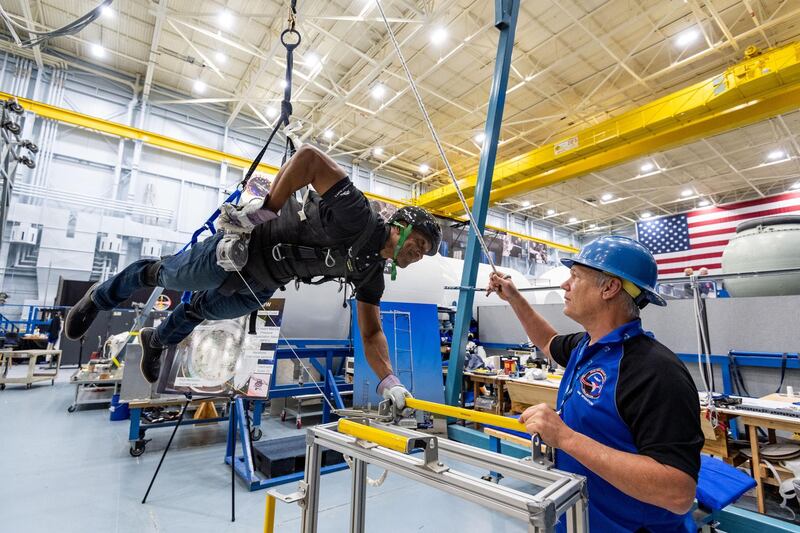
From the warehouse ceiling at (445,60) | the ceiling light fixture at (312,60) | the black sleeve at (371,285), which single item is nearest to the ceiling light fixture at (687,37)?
the warehouse ceiling at (445,60)

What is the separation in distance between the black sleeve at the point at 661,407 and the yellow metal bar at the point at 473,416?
31cm

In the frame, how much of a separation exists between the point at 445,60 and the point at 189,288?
8060mm

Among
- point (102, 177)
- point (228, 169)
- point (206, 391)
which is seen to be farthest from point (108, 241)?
point (206, 391)

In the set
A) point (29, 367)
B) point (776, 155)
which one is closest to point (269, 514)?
point (29, 367)

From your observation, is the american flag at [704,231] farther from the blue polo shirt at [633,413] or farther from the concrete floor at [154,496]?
the blue polo shirt at [633,413]

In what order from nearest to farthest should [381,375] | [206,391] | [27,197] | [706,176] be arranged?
1. [381,375]
2. [206,391]
3. [27,197]
4. [706,176]

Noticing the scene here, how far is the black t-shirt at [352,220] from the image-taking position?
158 centimetres

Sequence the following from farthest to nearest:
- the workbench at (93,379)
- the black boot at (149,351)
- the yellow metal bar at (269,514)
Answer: the workbench at (93,379) → the black boot at (149,351) → the yellow metal bar at (269,514)

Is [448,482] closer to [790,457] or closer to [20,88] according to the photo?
[790,457]

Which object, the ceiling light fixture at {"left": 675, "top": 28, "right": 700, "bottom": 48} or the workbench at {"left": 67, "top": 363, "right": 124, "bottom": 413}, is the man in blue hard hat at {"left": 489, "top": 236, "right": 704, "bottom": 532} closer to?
the workbench at {"left": 67, "top": 363, "right": 124, "bottom": 413}

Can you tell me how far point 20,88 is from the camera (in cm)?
849

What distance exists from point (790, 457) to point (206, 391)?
190 inches

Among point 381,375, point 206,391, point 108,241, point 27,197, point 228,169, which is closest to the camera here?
point 381,375

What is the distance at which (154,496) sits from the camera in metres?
2.78
